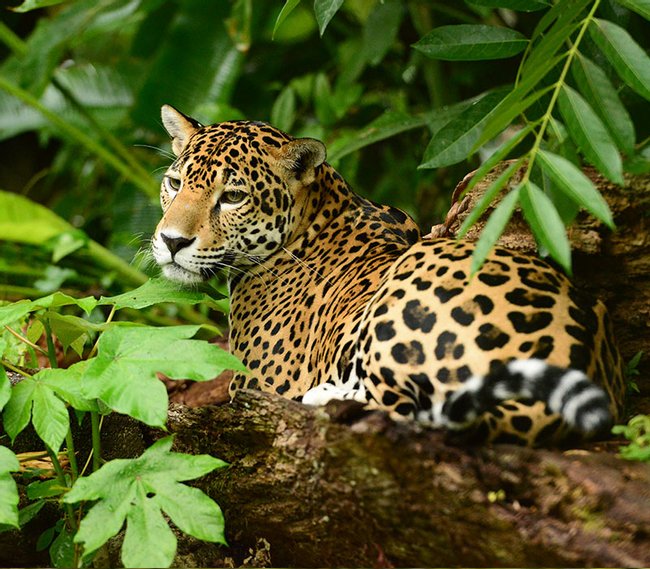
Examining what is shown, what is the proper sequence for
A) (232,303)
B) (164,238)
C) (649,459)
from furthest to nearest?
(232,303), (164,238), (649,459)

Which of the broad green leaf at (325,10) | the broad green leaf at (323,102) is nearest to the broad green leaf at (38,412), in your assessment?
the broad green leaf at (325,10)

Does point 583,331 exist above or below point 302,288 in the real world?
above

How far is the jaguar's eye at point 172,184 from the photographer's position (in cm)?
370

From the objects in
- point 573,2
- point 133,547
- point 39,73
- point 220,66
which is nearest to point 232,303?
point 133,547

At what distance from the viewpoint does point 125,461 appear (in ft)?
8.82

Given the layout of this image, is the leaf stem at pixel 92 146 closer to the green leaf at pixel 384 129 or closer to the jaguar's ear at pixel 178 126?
the green leaf at pixel 384 129

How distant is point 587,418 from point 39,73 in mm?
5117

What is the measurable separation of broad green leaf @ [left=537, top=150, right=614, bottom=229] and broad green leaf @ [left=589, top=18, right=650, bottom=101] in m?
0.54

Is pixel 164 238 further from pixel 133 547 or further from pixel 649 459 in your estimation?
pixel 649 459

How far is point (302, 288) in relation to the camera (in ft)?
11.9

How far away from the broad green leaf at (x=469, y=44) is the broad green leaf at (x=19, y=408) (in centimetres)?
181

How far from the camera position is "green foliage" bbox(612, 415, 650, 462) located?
2361 millimetres

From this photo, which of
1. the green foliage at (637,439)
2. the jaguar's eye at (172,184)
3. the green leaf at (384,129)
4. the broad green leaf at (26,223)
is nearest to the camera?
the green foliage at (637,439)

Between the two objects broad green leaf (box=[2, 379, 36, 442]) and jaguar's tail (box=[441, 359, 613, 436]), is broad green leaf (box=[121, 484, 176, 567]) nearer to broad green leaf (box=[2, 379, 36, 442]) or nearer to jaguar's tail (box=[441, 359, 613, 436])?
broad green leaf (box=[2, 379, 36, 442])
